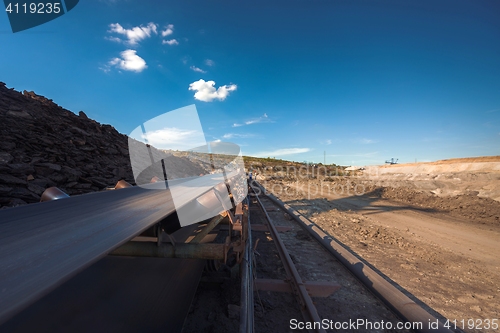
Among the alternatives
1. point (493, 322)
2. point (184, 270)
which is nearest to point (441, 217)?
point (493, 322)

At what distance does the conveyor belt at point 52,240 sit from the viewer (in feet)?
2.64

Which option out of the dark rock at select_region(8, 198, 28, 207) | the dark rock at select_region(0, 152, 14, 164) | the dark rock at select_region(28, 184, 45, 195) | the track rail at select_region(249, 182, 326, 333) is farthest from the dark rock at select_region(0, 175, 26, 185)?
the track rail at select_region(249, 182, 326, 333)

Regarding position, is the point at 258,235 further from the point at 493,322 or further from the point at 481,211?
the point at 481,211

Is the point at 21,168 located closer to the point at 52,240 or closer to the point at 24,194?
the point at 24,194

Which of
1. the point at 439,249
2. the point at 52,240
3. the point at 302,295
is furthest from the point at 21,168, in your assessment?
the point at 439,249

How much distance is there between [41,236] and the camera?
1.37 metres

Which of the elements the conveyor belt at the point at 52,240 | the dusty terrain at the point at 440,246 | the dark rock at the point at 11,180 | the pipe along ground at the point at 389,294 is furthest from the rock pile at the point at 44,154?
the dusty terrain at the point at 440,246

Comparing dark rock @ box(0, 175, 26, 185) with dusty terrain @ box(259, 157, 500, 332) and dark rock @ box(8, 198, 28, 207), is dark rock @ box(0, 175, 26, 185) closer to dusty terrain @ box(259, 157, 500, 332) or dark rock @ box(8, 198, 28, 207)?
dark rock @ box(8, 198, 28, 207)

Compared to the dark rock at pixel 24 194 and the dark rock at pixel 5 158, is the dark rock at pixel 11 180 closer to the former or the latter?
the dark rock at pixel 24 194

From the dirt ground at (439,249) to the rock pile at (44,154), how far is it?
8.20 m

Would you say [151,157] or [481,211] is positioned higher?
[151,157]

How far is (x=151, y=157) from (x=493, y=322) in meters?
17.4

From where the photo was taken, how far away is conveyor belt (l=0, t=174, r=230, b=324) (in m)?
0.80

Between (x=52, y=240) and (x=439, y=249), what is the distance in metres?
7.97
